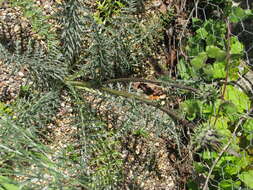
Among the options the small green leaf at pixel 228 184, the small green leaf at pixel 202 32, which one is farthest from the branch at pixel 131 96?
the small green leaf at pixel 202 32

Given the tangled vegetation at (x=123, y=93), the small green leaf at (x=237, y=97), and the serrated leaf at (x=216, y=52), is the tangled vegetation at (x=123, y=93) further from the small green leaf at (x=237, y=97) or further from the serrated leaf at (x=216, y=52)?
the serrated leaf at (x=216, y=52)

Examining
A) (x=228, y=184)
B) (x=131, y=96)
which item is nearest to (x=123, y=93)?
(x=131, y=96)

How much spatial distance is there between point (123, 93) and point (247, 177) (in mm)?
548

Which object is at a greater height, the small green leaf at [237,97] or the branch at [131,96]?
the branch at [131,96]

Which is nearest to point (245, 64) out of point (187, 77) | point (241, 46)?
point (241, 46)

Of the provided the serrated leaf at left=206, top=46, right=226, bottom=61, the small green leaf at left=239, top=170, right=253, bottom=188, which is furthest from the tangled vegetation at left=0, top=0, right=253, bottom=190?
the serrated leaf at left=206, top=46, right=226, bottom=61

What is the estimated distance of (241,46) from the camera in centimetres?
156

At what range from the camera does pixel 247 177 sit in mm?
1374

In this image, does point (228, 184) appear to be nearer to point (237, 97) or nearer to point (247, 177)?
point (247, 177)

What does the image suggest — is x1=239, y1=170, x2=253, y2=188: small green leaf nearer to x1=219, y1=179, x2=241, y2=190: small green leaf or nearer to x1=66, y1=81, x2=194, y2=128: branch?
x1=219, y1=179, x2=241, y2=190: small green leaf

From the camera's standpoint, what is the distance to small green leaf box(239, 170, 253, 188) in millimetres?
1356

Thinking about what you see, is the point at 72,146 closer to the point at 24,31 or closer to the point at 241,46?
the point at 24,31

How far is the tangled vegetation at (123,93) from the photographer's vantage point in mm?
1287

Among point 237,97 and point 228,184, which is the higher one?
point 237,97
